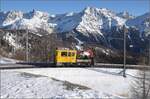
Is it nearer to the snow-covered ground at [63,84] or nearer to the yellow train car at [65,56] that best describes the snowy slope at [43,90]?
the snow-covered ground at [63,84]

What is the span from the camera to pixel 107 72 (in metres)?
51.9

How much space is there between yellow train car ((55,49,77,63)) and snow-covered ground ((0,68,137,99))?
7231 millimetres

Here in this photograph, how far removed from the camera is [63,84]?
2678 centimetres

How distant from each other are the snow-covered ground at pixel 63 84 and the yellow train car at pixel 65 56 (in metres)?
7.23

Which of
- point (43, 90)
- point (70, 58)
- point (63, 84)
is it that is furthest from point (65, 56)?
point (43, 90)

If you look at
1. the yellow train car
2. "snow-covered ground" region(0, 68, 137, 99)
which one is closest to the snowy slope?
"snow-covered ground" region(0, 68, 137, 99)

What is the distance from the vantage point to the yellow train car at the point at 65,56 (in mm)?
57688

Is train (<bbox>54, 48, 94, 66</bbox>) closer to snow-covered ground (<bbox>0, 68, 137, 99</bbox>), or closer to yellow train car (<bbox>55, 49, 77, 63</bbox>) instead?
yellow train car (<bbox>55, 49, 77, 63</bbox>)

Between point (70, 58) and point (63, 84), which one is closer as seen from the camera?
point (63, 84)

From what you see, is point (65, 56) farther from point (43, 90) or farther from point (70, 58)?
point (43, 90)

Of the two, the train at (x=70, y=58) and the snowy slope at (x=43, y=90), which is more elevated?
the train at (x=70, y=58)

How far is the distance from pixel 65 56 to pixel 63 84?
3112cm

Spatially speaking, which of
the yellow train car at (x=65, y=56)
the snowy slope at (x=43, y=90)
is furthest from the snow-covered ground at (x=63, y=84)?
the yellow train car at (x=65, y=56)

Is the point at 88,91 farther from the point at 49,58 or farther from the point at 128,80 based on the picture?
the point at 49,58
